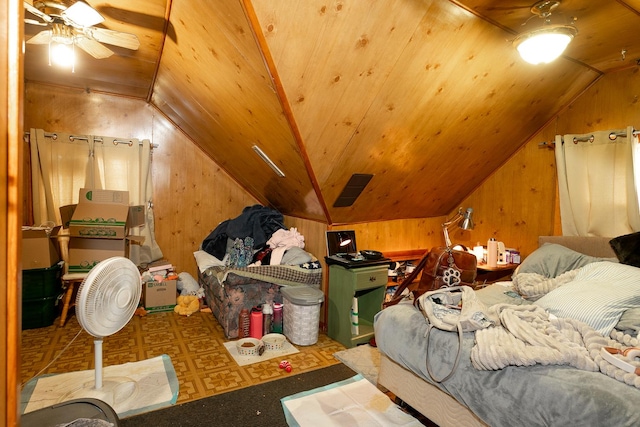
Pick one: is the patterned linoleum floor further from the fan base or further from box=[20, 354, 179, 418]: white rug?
the fan base

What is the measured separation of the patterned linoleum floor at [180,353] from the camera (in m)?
2.48

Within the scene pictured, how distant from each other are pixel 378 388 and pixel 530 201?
233 centimetres

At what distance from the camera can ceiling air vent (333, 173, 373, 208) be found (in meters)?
2.97

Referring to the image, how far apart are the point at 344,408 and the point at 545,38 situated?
2352mm

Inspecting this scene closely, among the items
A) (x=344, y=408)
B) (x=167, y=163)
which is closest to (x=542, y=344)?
(x=344, y=408)

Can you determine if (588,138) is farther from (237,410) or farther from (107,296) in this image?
(107,296)

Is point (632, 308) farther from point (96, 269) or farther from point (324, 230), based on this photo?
point (96, 269)

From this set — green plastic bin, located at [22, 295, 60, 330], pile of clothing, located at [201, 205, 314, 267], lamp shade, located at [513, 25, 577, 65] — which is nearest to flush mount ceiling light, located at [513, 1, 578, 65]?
lamp shade, located at [513, 25, 577, 65]

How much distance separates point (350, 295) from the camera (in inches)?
120

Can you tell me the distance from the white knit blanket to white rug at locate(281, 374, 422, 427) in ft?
2.55

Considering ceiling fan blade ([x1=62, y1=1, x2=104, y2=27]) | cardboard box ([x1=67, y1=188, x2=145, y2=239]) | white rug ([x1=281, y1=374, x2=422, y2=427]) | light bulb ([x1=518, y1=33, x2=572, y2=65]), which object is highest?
ceiling fan blade ([x1=62, y1=1, x2=104, y2=27])

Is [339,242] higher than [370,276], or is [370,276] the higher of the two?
[339,242]

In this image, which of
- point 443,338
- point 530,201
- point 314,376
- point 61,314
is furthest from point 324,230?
point 61,314

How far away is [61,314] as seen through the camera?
3.50m
